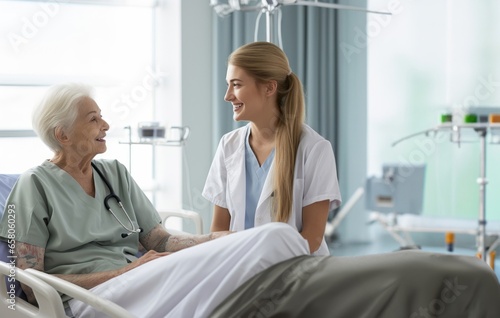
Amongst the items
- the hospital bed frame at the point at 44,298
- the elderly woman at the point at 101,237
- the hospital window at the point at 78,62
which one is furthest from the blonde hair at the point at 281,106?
the hospital window at the point at 78,62

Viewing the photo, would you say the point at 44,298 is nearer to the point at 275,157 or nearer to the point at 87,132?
the point at 87,132

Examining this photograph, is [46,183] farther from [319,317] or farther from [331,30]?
[331,30]

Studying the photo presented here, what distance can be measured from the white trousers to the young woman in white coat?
1.77 feet

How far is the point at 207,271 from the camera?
2.06 meters

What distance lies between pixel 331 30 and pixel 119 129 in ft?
5.50

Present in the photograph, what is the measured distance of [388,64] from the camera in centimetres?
570

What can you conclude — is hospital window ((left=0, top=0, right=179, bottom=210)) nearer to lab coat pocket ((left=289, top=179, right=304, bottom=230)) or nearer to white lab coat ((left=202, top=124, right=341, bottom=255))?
white lab coat ((left=202, top=124, right=341, bottom=255))

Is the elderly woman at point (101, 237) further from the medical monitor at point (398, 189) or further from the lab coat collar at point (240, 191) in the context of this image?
the medical monitor at point (398, 189)

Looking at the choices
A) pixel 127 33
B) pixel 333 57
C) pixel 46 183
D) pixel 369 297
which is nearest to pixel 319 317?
pixel 369 297

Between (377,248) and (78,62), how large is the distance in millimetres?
2451

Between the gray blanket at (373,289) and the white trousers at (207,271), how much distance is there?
0.13 ft

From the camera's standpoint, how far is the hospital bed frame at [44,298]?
192 centimetres

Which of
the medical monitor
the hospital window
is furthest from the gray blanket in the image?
the medical monitor

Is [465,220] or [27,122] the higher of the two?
[27,122]
